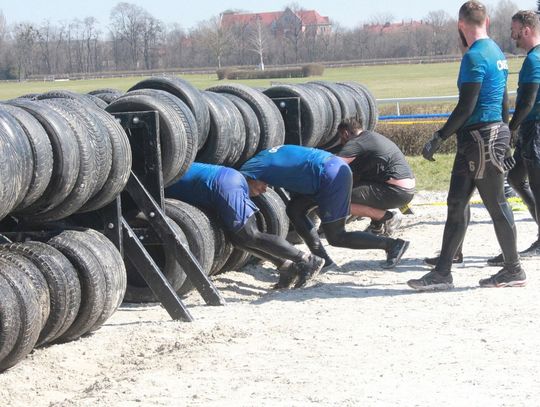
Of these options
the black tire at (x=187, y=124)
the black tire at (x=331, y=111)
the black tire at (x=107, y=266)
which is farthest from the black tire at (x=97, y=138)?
the black tire at (x=331, y=111)

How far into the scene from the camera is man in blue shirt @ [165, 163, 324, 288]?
8.65m

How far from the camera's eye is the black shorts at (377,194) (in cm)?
1008

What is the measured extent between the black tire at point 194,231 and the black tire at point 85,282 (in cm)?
151

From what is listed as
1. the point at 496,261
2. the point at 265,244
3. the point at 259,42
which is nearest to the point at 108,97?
the point at 265,244

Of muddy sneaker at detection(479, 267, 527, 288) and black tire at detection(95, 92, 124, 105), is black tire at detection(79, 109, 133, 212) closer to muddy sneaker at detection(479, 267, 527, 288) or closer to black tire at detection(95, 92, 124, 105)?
black tire at detection(95, 92, 124, 105)

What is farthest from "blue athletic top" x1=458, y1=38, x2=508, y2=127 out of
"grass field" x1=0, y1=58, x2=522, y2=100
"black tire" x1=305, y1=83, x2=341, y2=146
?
"grass field" x1=0, y1=58, x2=522, y2=100

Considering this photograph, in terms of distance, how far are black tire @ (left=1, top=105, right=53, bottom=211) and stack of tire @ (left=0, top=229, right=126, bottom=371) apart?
397 millimetres

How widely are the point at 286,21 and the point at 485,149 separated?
145940 mm

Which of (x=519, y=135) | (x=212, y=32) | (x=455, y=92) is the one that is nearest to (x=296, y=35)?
(x=212, y=32)

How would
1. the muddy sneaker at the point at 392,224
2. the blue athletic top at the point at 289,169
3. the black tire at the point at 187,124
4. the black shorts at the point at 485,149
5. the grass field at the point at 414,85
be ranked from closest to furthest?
the black shorts at the point at 485,149 → the black tire at the point at 187,124 → the blue athletic top at the point at 289,169 → the muddy sneaker at the point at 392,224 → the grass field at the point at 414,85

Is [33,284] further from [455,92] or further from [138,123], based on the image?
[455,92]

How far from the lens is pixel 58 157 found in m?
6.58

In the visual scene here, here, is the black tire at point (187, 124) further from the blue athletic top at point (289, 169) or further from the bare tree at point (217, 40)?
the bare tree at point (217, 40)

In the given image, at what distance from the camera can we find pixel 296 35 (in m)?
129
